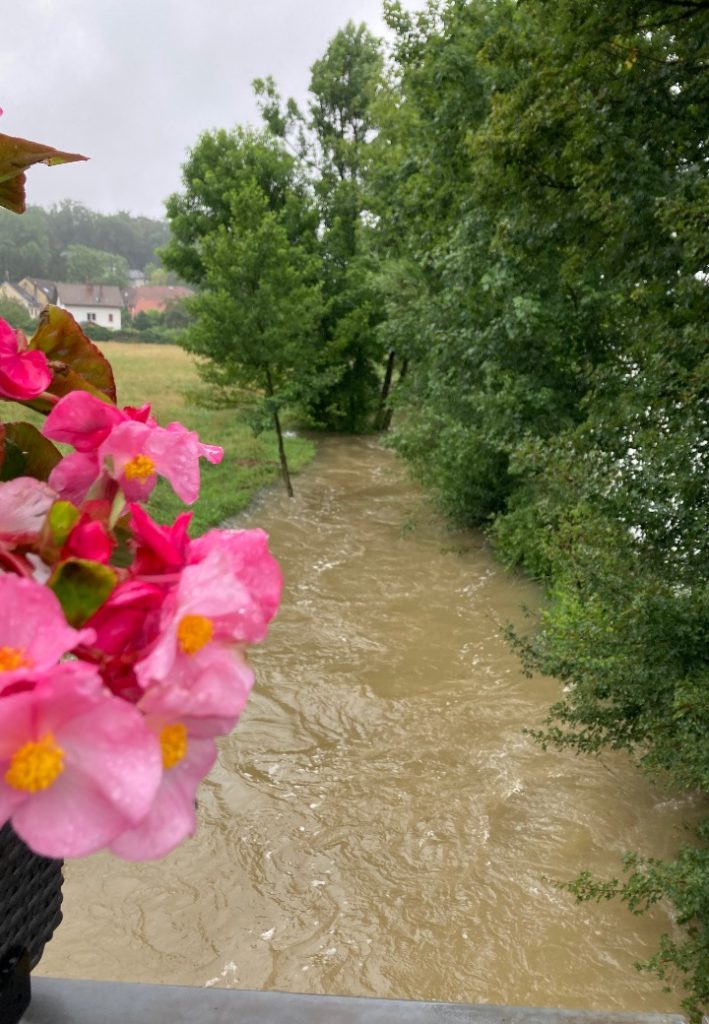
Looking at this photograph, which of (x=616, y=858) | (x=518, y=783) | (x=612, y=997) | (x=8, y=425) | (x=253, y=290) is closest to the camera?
(x=8, y=425)

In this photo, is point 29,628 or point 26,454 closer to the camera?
point 29,628

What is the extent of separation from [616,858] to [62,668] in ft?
15.0

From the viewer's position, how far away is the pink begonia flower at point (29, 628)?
335 mm

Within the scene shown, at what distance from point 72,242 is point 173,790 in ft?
86.0

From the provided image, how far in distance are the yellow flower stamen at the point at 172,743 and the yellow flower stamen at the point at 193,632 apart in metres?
0.04

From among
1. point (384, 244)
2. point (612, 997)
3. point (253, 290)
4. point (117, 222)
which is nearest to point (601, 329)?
point (612, 997)

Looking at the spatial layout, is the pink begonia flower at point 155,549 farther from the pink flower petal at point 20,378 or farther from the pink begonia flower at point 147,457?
the pink flower petal at point 20,378

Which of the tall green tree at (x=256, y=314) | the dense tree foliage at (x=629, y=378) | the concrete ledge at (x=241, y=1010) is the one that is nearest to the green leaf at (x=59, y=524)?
the concrete ledge at (x=241, y=1010)

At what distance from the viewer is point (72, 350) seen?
0.61 metres

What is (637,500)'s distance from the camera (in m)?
3.46

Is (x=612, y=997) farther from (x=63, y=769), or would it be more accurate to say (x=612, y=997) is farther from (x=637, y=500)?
(x=63, y=769)

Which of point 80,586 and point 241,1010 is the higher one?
point 80,586

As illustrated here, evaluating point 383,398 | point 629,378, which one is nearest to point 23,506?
point 629,378

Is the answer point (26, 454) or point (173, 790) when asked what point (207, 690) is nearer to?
point (173, 790)
